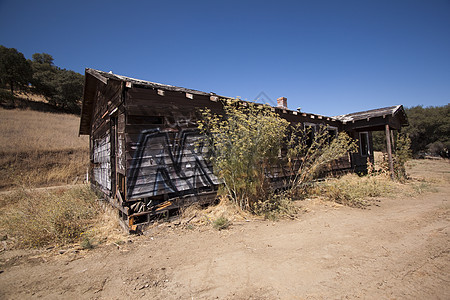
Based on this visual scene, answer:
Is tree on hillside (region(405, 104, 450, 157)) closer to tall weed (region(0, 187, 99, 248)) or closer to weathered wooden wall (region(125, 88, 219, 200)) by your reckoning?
weathered wooden wall (region(125, 88, 219, 200))

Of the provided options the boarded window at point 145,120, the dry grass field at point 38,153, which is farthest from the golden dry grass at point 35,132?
the boarded window at point 145,120

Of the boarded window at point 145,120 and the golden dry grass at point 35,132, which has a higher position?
the golden dry grass at point 35,132

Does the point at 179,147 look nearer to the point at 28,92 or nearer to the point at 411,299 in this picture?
the point at 411,299

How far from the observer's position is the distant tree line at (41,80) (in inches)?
1132

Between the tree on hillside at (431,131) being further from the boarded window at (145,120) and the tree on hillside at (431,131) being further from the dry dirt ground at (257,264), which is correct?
the boarded window at (145,120)

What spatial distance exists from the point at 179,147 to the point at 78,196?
18.3 ft

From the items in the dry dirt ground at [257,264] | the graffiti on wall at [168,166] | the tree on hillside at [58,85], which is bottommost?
the dry dirt ground at [257,264]

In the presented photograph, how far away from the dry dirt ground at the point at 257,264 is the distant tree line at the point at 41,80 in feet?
124

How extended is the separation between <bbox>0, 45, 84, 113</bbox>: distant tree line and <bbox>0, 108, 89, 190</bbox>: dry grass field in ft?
31.6

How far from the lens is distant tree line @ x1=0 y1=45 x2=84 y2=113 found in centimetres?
2876

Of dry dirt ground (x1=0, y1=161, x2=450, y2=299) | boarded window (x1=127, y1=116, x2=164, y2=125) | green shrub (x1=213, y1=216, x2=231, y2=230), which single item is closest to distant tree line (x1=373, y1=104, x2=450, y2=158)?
dry dirt ground (x1=0, y1=161, x2=450, y2=299)

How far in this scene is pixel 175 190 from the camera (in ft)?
18.5

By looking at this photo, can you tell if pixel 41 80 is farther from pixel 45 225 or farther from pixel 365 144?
pixel 365 144

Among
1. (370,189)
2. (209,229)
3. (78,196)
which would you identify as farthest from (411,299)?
(78,196)
